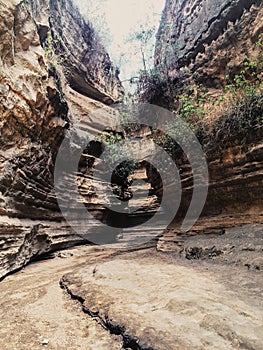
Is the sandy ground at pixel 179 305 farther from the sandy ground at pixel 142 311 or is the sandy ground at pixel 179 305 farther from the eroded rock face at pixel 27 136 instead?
the eroded rock face at pixel 27 136

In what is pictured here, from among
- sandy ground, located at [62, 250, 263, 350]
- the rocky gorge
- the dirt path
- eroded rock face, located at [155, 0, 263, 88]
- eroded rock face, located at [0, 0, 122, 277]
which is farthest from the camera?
eroded rock face, located at [155, 0, 263, 88]

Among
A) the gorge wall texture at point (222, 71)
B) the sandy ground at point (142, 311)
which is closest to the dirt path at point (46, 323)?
the sandy ground at point (142, 311)

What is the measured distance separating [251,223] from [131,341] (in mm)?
4205

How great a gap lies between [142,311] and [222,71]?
8.67 meters

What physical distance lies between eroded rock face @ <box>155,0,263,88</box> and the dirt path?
8295mm

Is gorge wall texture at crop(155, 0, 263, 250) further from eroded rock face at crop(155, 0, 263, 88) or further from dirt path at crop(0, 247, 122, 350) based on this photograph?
dirt path at crop(0, 247, 122, 350)

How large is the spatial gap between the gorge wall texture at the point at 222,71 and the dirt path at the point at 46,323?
13.2 ft

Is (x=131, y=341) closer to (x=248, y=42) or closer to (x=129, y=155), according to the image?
(x=248, y=42)

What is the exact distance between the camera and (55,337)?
2.05 meters

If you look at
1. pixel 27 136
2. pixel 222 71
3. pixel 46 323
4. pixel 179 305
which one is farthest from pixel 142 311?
pixel 222 71

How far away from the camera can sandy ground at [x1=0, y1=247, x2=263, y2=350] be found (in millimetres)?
1741

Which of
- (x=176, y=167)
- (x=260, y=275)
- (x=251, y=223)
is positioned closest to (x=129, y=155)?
(x=176, y=167)

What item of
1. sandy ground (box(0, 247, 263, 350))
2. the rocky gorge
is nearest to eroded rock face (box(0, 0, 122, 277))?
the rocky gorge

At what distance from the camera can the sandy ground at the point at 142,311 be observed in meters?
1.74
